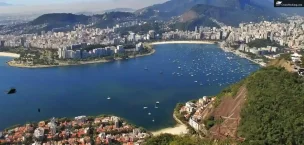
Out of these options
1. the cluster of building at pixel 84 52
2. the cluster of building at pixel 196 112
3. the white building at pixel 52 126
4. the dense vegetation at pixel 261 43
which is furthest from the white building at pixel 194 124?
the dense vegetation at pixel 261 43

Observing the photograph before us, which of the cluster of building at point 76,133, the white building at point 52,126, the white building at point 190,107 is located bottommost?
the cluster of building at point 76,133

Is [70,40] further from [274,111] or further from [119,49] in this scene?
[274,111]

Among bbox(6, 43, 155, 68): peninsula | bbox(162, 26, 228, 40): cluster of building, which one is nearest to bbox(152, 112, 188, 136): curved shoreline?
bbox(6, 43, 155, 68): peninsula

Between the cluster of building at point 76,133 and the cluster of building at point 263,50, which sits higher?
the cluster of building at point 263,50

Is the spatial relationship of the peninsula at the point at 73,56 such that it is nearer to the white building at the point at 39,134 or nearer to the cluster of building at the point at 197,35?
the cluster of building at the point at 197,35

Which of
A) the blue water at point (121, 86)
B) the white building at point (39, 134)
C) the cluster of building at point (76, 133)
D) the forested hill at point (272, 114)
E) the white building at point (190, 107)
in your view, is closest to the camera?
the forested hill at point (272, 114)

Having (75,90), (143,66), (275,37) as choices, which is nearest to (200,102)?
(75,90)
